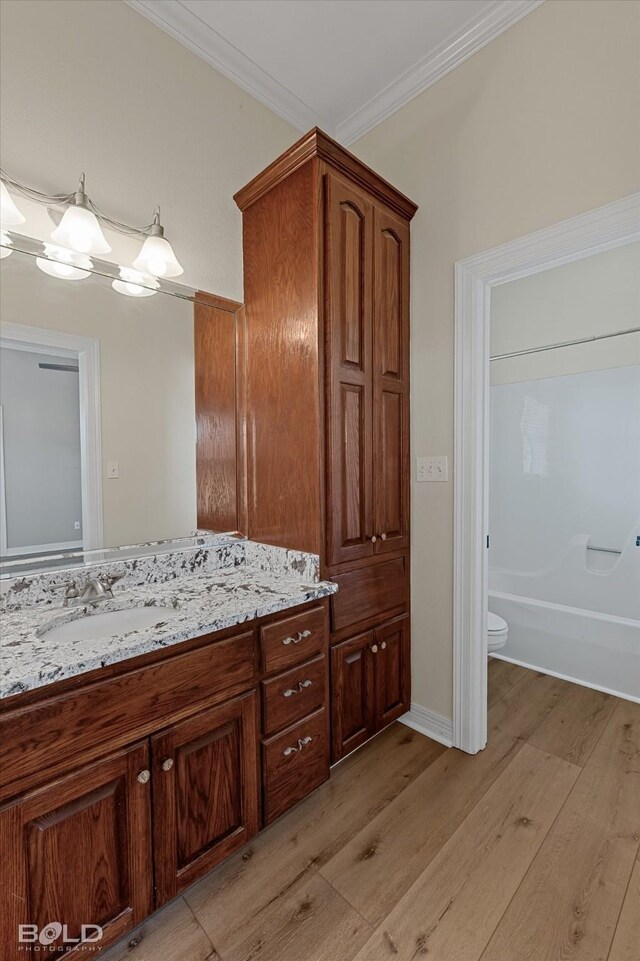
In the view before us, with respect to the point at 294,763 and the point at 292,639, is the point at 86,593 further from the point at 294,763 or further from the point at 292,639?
the point at 294,763

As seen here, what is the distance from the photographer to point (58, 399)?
1521mm

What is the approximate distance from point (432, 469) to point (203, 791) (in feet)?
4.90

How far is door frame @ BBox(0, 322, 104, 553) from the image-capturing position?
156cm

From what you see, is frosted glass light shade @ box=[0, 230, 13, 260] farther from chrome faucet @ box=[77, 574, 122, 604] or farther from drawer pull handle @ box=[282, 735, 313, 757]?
drawer pull handle @ box=[282, 735, 313, 757]

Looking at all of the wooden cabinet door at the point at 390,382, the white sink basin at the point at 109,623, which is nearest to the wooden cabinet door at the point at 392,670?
the wooden cabinet door at the point at 390,382

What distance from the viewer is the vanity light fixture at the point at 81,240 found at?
4.62 ft

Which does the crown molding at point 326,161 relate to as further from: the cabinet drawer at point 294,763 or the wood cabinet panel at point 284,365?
the cabinet drawer at point 294,763

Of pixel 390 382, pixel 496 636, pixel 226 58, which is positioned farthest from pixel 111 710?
pixel 226 58

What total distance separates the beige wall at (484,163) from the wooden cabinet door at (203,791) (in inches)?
41.1

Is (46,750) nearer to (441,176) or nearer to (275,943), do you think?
(275,943)

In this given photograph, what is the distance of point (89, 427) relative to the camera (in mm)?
1598

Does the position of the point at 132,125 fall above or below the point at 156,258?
above

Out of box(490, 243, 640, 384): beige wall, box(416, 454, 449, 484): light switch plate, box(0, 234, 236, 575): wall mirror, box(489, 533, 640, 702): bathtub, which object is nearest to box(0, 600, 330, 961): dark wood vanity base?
box(0, 234, 236, 575): wall mirror

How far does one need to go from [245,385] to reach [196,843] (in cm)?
164
